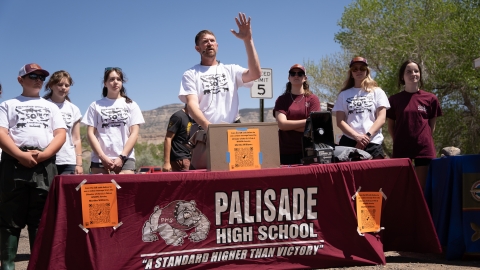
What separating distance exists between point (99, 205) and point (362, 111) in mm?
2893

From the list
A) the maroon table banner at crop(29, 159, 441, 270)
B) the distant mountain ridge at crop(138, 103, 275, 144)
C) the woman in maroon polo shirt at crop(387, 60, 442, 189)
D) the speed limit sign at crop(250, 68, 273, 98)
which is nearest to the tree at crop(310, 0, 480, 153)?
the speed limit sign at crop(250, 68, 273, 98)

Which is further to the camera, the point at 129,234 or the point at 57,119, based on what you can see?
the point at 57,119

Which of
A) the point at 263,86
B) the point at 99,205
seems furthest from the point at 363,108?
the point at 263,86

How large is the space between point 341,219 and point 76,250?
2.26 m

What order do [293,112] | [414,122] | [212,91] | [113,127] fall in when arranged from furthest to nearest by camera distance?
[293,112] < [414,122] < [113,127] < [212,91]

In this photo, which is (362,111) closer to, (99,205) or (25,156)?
(99,205)

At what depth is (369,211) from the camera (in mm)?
4492

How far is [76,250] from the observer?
3824 mm

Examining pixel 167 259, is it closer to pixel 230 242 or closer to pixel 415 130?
pixel 230 242

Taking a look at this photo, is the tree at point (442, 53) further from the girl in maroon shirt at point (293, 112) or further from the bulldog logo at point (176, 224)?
the bulldog logo at point (176, 224)

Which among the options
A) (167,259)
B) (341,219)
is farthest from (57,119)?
(341,219)

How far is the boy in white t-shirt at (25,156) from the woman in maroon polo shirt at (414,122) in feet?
11.5

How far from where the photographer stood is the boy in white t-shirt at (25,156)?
14.0 feet

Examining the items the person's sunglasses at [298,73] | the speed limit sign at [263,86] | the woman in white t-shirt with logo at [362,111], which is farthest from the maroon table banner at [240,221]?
the speed limit sign at [263,86]
